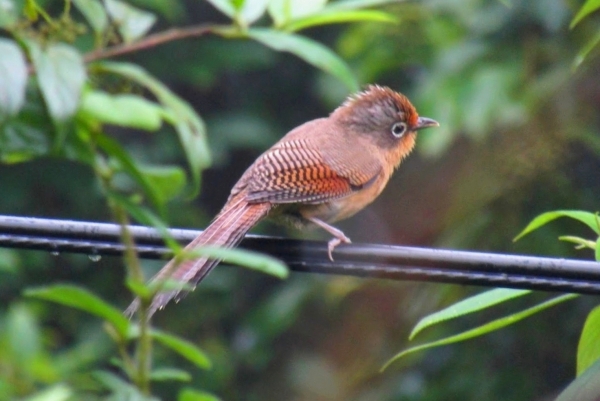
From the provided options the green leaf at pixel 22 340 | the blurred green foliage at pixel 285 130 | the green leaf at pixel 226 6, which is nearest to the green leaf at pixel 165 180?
the blurred green foliage at pixel 285 130

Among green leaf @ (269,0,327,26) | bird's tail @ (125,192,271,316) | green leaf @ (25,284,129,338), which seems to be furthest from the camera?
bird's tail @ (125,192,271,316)

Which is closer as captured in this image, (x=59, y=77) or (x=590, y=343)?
(x=59, y=77)

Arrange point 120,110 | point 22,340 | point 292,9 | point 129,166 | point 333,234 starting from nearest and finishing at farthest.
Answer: point 129,166 < point 120,110 < point 292,9 < point 333,234 < point 22,340

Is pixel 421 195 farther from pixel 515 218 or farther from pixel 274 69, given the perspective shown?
pixel 274 69

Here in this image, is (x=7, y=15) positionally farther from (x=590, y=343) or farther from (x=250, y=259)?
(x=590, y=343)

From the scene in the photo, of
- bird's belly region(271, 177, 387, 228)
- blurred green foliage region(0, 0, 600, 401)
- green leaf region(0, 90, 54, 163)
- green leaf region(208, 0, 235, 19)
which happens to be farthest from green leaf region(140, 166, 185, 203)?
bird's belly region(271, 177, 387, 228)

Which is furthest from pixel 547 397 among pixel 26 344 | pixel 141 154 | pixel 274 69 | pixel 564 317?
pixel 274 69

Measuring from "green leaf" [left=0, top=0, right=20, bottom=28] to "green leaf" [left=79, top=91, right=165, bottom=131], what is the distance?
23 centimetres

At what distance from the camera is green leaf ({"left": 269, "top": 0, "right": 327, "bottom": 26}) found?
2793mm

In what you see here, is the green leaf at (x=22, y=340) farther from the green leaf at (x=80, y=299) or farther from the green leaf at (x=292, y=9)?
the green leaf at (x=80, y=299)

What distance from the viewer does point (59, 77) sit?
225 centimetres

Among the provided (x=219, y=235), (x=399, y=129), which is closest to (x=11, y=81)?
(x=219, y=235)

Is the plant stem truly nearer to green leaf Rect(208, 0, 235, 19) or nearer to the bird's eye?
green leaf Rect(208, 0, 235, 19)

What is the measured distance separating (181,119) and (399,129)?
3.44 m
